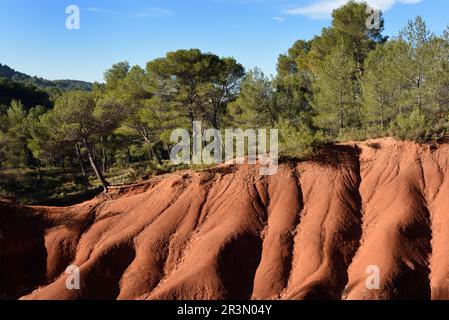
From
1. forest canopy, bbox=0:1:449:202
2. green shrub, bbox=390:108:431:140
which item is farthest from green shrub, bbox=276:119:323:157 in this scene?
green shrub, bbox=390:108:431:140

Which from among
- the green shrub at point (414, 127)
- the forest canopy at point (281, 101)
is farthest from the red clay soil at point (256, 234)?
the forest canopy at point (281, 101)

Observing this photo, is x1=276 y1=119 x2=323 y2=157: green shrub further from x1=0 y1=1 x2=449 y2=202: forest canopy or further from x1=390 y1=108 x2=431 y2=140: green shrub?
x1=390 y1=108 x2=431 y2=140: green shrub

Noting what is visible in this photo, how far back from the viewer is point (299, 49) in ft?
208

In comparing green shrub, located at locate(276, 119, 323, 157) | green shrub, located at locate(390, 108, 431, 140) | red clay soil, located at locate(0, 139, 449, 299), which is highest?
green shrub, located at locate(390, 108, 431, 140)

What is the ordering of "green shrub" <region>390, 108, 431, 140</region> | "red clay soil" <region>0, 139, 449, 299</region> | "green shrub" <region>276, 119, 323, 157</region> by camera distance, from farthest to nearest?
"green shrub" <region>276, 119, 323, 157</region> < "green shrub" <region>390, 108, 431, 140</region> < "red clay soil" <region>0, 139, 449, 299</region>

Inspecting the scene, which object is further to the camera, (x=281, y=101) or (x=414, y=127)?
(x=281, y=101)

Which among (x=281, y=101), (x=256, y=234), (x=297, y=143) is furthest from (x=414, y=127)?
(x=281, y=101)

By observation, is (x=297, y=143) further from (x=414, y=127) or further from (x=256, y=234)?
(x=414, y=127)

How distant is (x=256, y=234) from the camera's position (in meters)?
22.5

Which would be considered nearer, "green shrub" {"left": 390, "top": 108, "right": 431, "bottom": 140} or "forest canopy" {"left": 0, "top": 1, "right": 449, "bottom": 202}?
"green shrub" {"left": 390, "top": 108, "right": 431, "bottom": 140}

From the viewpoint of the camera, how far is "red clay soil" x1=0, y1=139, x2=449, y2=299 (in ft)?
64.3

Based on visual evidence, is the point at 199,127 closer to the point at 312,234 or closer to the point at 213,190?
the point at 213,190

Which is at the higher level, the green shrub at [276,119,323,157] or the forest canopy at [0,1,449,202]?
the forest canopy at [0,1,449,202]
